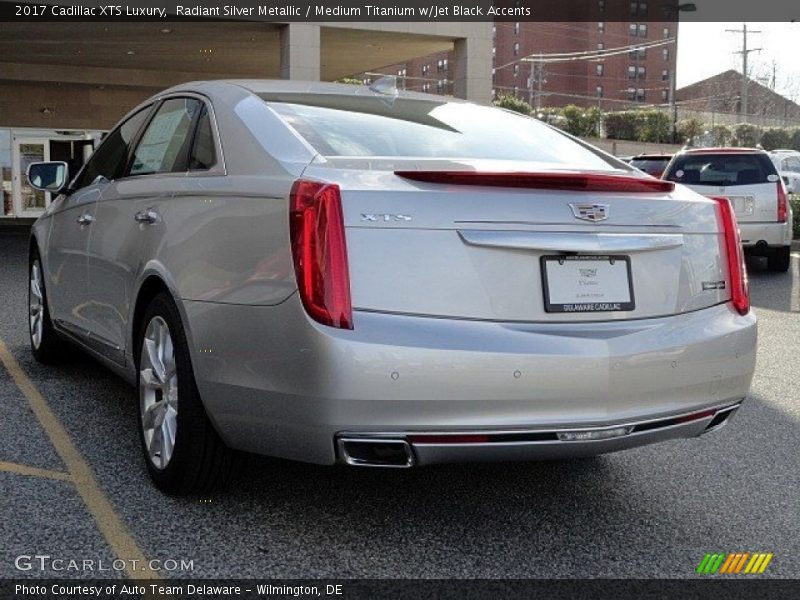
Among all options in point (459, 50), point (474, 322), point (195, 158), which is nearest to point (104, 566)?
point (474, 322)

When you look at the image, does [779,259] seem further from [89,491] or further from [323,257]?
Answer: [323,257]

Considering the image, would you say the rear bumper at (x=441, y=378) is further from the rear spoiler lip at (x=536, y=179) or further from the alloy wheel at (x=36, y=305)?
the alloy wheel at (x=36, y=305)

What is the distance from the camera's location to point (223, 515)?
4020mm

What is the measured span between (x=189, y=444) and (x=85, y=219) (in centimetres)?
198

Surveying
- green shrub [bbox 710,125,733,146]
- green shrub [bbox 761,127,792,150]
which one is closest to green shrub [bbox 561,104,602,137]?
green shrub [bbox 710,125,733,146]

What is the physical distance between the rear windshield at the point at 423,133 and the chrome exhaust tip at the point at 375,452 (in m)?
1.10

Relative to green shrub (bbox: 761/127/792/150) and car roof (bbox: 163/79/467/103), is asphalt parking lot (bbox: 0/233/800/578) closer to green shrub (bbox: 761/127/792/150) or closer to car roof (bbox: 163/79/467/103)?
car roof (bbox: 163/79/467/103)

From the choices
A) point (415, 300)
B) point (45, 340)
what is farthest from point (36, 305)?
point (415, 300)

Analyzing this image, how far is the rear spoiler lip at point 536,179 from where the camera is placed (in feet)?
11.7

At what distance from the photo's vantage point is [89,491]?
427 centimetres

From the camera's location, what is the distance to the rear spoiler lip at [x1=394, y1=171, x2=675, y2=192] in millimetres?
3553

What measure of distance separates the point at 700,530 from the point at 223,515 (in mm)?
1791

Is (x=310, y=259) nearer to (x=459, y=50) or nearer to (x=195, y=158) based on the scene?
(x=195, y=158)

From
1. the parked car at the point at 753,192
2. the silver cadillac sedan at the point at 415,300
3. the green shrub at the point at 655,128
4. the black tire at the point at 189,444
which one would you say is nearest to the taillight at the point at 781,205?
the parked car at the point at 753,192
